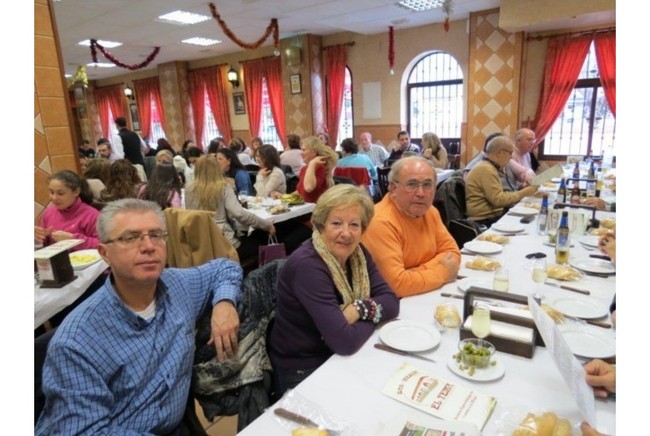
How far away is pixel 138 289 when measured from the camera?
133cm

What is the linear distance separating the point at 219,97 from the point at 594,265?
10144mm

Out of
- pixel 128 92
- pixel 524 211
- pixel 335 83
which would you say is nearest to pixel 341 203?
pixel 524 211

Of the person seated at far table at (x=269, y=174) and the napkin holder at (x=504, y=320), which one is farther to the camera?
the person seated at far table at (x=269, y=174)

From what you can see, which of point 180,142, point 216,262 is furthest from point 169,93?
point 216,262

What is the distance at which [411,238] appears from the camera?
2035 millimetres

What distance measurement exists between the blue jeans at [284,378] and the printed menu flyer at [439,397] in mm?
429

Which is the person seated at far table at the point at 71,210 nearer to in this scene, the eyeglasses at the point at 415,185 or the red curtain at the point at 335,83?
the eyeglasses at the point at 415,185

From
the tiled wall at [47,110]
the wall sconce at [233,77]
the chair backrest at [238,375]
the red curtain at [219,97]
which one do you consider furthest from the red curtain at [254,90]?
the chair backrest at [238,375]

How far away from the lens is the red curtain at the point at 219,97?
34.3ft

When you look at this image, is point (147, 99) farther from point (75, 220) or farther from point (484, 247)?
point (484, 247)

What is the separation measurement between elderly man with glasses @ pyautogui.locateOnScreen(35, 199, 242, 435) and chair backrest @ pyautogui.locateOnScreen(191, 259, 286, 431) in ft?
0.17

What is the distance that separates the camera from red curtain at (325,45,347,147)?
A: 833cm

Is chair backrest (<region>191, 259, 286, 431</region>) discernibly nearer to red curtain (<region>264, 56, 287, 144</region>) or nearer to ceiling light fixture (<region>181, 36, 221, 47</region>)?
ceiling light fixture (<region>181, 36, 221, 47</region>)
